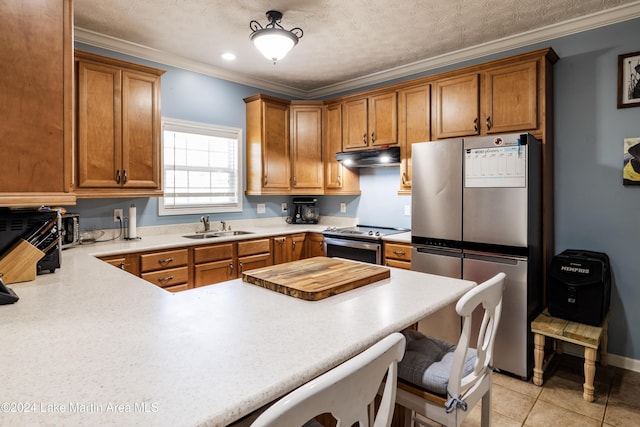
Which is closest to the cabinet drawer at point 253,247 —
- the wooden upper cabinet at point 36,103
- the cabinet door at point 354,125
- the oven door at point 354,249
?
the oven door at point 354,249

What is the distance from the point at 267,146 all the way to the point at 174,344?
3.36 meters

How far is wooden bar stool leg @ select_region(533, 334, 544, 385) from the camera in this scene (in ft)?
8.29

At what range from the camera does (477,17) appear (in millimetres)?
2836

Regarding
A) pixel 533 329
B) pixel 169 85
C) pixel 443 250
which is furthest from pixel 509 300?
pixel 169 85

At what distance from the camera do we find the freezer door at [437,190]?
284 centimetres

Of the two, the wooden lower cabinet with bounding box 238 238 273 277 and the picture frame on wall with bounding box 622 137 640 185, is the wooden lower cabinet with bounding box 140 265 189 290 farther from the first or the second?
the picture frame on wall with bounding box 622 137 640 185

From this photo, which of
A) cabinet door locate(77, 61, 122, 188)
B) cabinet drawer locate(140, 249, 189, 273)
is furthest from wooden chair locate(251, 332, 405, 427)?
cabinet door locate(77, 61, 122, 188)

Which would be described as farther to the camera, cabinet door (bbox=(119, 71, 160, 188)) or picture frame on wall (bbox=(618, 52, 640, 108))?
cabinet door (bbox=(119, 71, 160, 188))

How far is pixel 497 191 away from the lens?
2629 millimetres

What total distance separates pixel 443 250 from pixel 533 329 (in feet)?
2.66

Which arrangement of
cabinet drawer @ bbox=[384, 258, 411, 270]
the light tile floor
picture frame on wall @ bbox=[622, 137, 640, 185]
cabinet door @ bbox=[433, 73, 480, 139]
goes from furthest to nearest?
cabinet drawer @ bbox=[384, 258, 411, 270] → cabinet door @ bbox=[433, 73, 480, 139] → picture frame on wall @ bbox=[622, 137, 640, 185] → the light tile floor

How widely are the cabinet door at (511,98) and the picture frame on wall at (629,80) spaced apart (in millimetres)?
596

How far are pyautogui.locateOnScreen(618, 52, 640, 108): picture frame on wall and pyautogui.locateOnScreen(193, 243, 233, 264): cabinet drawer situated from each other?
3377 millimetres

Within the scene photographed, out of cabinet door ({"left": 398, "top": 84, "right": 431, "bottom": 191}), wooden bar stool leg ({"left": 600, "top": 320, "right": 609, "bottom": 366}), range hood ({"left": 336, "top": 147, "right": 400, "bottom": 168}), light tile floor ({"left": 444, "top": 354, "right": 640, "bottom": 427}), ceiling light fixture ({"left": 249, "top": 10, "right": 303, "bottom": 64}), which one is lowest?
light tile floor ({"left": 444, "top": 354, "right": 640, "bottom": 427})
